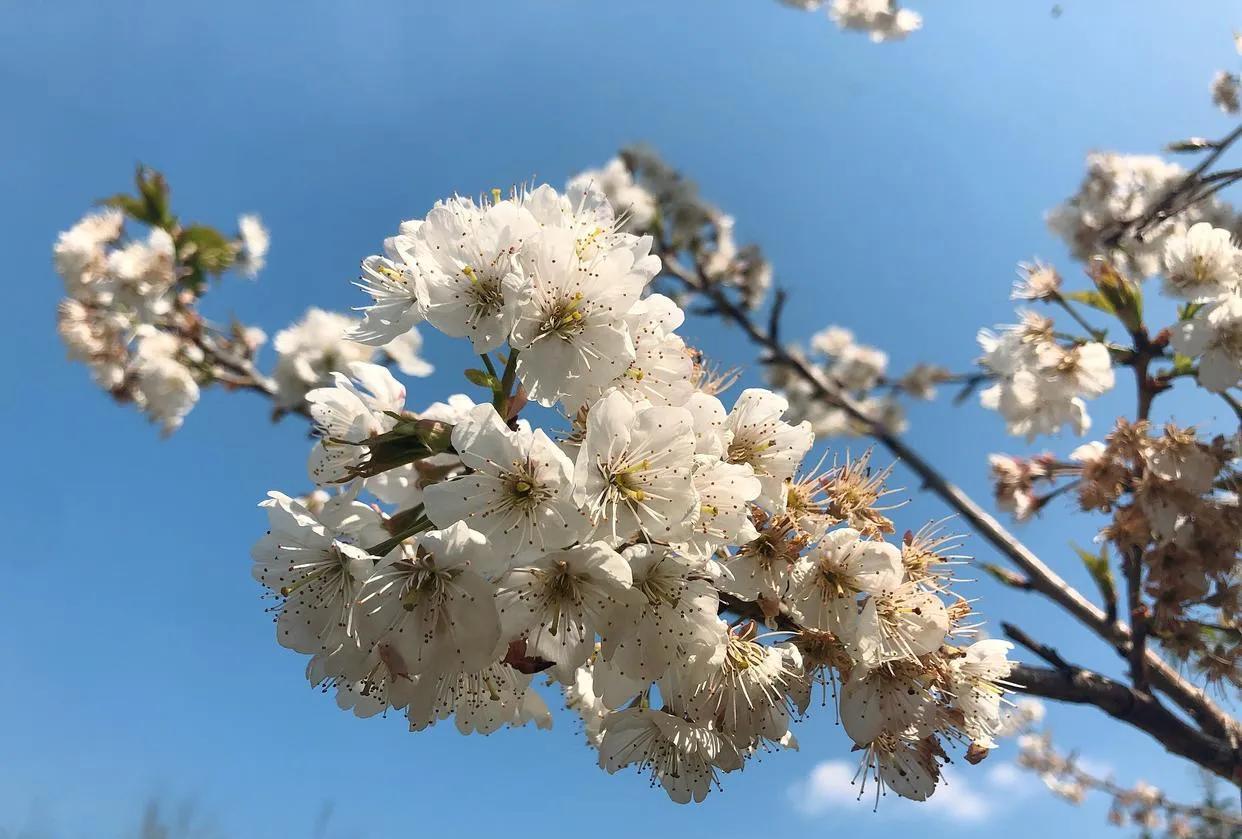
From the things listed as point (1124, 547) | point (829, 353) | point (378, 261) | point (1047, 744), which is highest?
point (829, 353)

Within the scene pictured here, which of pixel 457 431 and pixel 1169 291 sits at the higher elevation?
pixel 1169 291

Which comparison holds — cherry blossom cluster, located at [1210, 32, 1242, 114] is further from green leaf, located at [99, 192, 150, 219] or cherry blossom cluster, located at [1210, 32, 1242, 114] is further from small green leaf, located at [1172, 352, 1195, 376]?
green leaf, located at [99, 192, 150, 219]

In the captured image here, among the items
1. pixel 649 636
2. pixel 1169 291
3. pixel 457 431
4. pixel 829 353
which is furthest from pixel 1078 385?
pixel 829 353

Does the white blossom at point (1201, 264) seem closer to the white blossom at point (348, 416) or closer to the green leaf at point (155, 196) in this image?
the white blossom at point (348, 416)

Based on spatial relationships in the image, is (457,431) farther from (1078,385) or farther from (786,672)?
(1078,385)

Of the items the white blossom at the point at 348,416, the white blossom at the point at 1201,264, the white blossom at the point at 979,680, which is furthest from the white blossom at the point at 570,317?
the white blossom at the point at 1201,264
